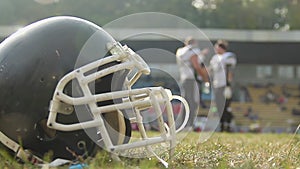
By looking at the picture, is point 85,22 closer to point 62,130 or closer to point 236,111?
point 62,130

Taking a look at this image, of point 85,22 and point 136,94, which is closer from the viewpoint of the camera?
point 136,94

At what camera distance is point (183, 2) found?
141ft

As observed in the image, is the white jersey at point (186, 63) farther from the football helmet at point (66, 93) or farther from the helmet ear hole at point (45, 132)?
the helmet ear hole at point (45, 132)

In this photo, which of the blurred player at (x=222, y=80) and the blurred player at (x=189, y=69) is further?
the blurred player at (x=222, y=80)

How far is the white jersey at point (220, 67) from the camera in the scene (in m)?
10.3

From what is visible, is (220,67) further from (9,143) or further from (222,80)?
(9,143)

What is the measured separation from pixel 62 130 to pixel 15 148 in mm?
331

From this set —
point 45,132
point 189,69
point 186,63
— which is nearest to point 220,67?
point 186,63

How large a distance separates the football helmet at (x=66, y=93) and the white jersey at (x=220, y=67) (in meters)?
7.31

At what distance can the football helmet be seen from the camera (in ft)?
9.38

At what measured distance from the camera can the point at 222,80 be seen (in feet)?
34.0

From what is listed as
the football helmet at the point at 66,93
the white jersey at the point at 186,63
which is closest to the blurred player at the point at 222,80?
the white jersey at the point at 186,63

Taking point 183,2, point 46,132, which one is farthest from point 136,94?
point 183,2

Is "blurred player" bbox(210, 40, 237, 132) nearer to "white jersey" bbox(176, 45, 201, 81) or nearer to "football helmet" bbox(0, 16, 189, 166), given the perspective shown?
"white jersey" bbox(176, 45, 201, 81)
